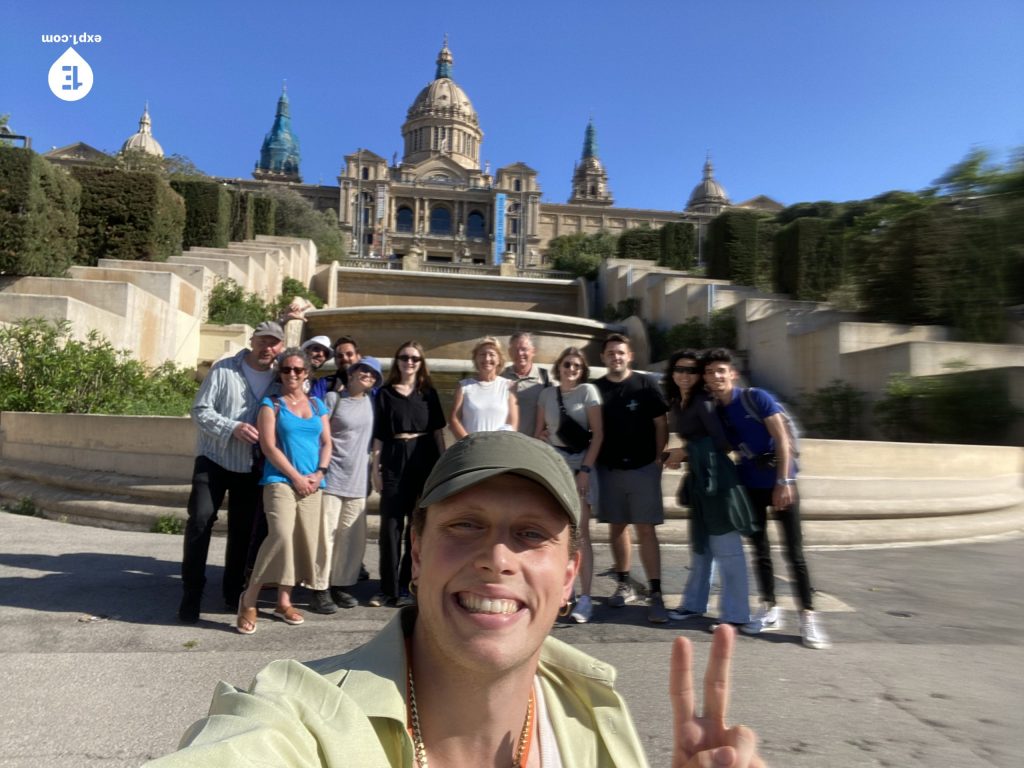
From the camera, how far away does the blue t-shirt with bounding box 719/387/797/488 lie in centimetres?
458

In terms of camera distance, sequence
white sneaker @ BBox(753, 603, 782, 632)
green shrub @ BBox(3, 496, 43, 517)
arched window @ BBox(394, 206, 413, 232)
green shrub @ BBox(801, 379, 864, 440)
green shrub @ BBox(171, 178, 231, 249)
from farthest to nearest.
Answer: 1. arched window @ BBox(394, 206, 413, 232)
2. green shrub @ BBox(171, 178, 231, 249)
3. green shrub @ BBox(801, 379, 864, 440)
4. green shrub @ BBox(3, 496, 43, 517)
5. white sneaker @ BBox(753, 603, 782, 632)

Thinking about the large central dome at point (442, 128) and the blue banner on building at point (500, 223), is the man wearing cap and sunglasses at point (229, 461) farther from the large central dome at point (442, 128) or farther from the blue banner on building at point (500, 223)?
the large central dome at point (442, 128)

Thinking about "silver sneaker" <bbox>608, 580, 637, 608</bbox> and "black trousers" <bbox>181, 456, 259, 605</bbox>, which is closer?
"black trousers" <bbox>181, 456, 259, 605</bbox>

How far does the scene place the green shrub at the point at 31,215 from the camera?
12086 mm

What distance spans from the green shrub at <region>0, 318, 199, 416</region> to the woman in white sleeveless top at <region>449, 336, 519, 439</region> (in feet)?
18.8

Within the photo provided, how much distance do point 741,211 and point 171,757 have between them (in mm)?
19564

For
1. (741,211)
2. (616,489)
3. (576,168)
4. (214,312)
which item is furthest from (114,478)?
(576,168)

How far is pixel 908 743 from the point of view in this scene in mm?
2977

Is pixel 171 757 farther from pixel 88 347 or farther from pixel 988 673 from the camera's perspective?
pixel 88 347

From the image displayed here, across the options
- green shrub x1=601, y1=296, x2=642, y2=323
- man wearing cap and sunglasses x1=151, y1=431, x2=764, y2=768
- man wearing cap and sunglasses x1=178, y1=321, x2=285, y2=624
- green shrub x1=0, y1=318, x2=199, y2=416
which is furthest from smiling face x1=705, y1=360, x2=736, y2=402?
green shrub x1=601, y1=296, x2=642, y2=323

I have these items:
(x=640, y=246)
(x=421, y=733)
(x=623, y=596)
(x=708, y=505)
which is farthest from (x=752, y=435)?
(x=640, y=246)

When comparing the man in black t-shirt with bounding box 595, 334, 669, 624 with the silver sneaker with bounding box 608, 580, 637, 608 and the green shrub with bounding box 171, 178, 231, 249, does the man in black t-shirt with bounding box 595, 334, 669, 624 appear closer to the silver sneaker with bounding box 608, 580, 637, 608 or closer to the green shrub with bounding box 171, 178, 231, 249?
the silver sneaker with bounding box 608, 580, 637, 608

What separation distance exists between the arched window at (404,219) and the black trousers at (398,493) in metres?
91.9

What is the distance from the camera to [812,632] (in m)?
4.24
